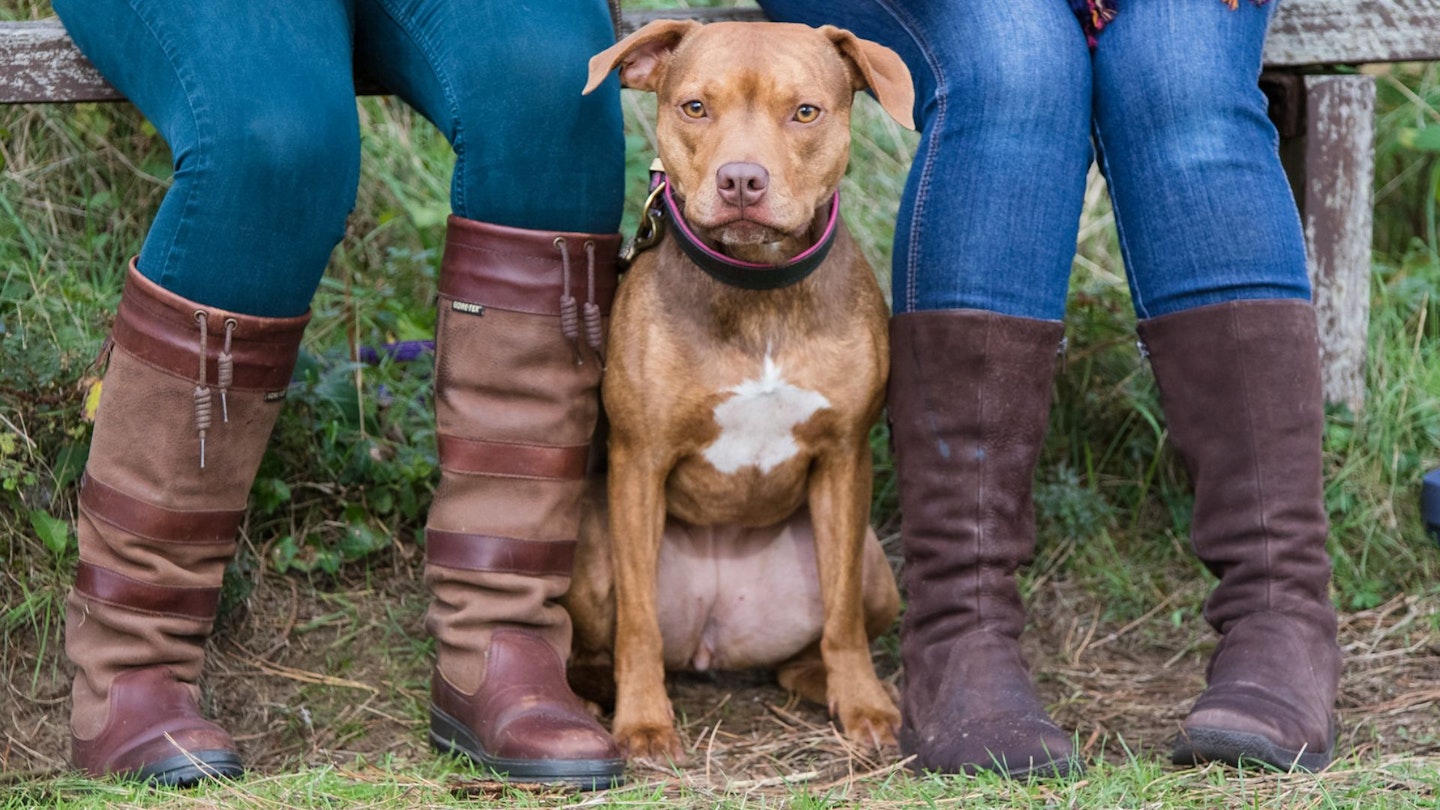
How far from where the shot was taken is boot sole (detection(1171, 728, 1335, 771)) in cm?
220

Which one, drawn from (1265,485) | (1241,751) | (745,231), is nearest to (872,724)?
(1241,751)

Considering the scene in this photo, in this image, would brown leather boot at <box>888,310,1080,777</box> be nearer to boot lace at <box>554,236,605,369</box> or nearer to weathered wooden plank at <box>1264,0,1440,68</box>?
boot lace at <box>554,236,605,369</box>

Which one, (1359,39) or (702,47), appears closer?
(702,47)

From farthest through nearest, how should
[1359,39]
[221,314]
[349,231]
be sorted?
[349,231] < [1359,39] < [221,314]

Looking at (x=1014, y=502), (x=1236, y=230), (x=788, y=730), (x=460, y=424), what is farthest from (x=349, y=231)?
(x=1236, y=230)

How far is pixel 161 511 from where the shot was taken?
92.0 inches

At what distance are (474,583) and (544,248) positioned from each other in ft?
1.84

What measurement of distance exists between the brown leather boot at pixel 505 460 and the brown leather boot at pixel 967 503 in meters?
0.52

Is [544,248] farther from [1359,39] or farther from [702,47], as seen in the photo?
[1359,39]

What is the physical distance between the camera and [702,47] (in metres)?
2.52

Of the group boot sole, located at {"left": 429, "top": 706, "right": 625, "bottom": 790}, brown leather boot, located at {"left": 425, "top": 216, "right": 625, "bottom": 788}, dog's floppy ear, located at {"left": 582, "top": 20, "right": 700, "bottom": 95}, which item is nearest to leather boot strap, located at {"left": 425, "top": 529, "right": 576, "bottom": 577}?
brown leather boot, located at {"left": 425, "top": 216, "right": 625, "bottom": 788}

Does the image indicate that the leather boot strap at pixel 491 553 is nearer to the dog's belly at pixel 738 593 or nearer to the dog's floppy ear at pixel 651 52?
the dog's belly at pixel 738 593

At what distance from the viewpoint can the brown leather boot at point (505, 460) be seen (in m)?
2.44

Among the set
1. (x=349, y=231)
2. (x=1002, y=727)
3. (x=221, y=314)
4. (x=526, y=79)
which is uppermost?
(x=526, y=79)
